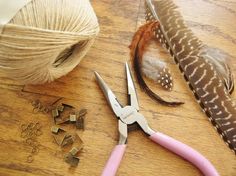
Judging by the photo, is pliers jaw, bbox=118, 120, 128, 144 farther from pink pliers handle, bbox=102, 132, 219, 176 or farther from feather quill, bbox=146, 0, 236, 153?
feather quill, bbox=146, 0, 236, 153

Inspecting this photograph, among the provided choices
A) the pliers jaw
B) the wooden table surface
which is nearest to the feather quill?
the wooden table surface

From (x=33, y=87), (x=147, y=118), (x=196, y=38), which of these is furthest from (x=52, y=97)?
(x=196, y=38)

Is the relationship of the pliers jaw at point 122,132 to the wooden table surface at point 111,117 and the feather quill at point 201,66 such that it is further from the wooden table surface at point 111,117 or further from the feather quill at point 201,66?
the feather quill at point 201,66

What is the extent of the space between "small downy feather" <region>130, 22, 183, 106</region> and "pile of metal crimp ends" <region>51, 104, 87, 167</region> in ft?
0.35

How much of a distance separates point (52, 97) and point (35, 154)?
10 cm

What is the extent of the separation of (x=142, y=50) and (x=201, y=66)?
0.10m

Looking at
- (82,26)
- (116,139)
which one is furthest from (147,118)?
(82,26)

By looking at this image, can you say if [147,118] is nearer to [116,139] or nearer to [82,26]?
[116,139]

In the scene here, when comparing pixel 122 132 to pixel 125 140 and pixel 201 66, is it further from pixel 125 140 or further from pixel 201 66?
pixel 201 66

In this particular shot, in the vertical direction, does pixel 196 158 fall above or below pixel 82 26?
below

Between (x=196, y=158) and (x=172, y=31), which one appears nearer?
(x=196, y=158)

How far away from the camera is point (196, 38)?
24.1 inches

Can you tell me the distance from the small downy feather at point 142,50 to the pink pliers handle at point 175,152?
72 millimetres

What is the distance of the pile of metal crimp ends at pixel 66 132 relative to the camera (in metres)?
0.50
